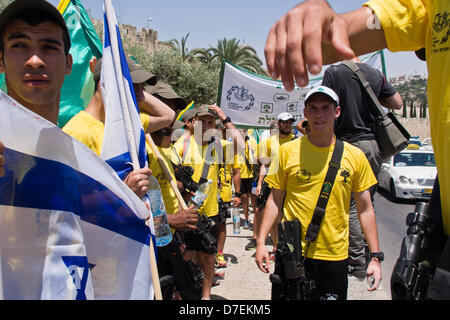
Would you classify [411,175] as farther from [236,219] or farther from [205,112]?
[205,112]

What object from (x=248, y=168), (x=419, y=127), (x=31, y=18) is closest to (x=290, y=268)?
(x=31, y=18)

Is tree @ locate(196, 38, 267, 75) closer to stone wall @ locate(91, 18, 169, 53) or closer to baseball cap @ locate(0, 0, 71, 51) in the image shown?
stone wall @ locate(91, 18, 169, 53)

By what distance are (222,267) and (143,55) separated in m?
18.1

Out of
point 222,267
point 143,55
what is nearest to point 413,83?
point 143,55

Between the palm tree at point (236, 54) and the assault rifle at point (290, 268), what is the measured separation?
24662mm

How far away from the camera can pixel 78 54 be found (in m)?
3.84

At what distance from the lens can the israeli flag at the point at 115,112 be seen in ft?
6.24

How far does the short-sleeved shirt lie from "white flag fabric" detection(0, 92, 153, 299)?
94.8 inches

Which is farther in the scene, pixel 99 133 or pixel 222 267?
pixel 222 267

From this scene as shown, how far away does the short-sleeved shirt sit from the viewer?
3.33 meters

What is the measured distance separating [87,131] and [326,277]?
6.90 ft

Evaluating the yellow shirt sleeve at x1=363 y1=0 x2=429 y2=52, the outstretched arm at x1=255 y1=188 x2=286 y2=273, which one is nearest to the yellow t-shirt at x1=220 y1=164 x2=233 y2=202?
the outstretched arm at x1=255 y1=188 x2=286 y2=273

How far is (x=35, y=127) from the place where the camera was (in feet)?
4.55
